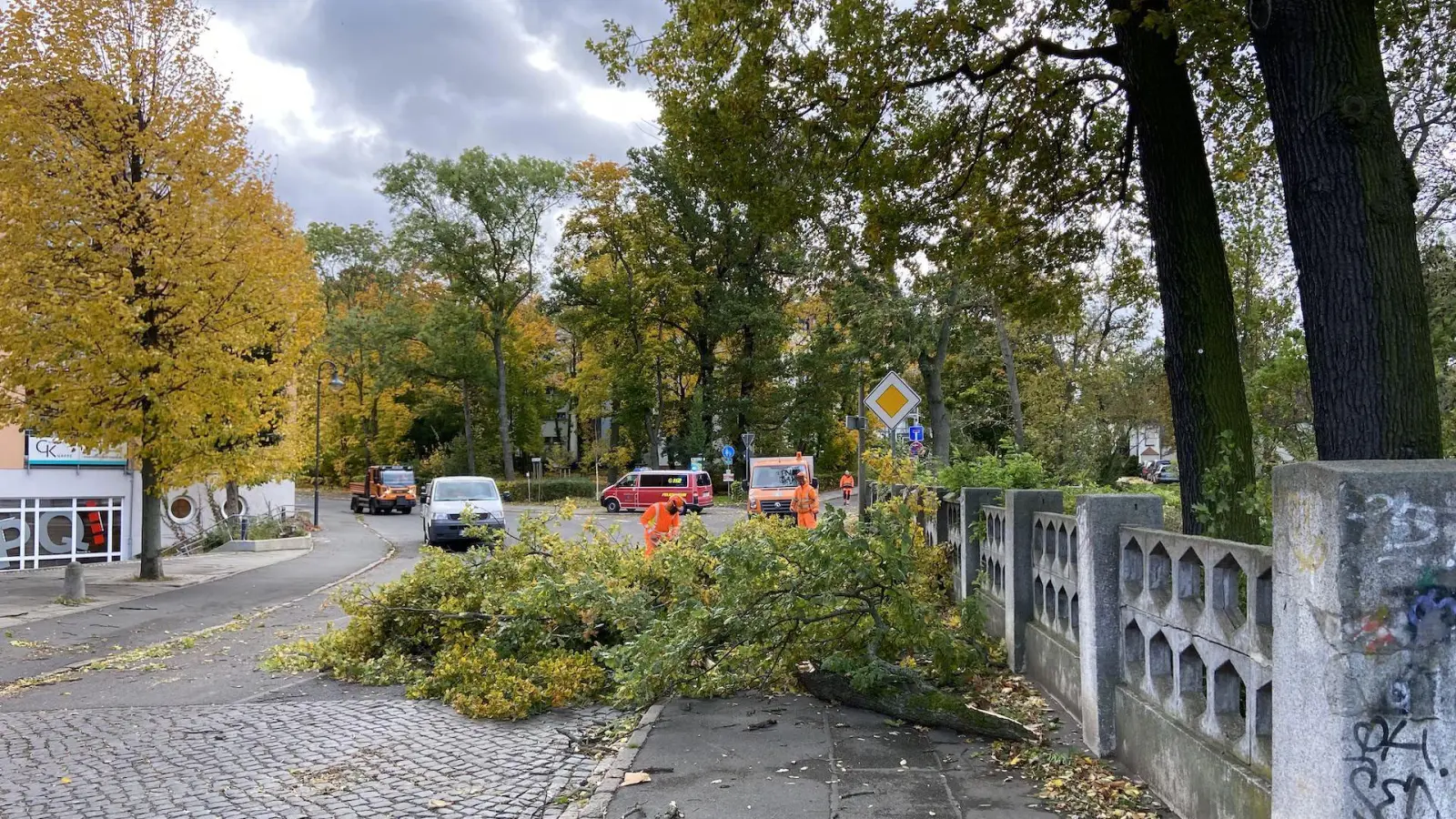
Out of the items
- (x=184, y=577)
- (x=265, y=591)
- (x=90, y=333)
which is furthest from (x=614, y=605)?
(x=184, y=577)

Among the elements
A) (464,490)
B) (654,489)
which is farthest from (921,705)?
(654,489)

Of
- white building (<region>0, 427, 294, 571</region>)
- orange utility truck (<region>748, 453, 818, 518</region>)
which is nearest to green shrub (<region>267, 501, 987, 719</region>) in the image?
white building (<region>0, 427, 294, 571</region>)

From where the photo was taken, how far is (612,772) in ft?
17.0

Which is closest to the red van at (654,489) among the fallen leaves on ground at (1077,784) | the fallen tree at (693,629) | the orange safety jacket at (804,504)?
the orange safety jacket at (804,504)

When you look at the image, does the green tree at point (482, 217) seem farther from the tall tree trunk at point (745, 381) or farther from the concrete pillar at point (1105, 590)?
the concrete pillar at point (1105, 590)

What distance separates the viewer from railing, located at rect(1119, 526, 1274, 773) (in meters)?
3.31

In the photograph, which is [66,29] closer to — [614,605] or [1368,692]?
[614,605]

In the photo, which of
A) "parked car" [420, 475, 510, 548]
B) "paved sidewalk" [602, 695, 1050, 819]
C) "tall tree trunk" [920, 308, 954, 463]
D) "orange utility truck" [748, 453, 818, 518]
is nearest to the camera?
"paved sidewalk" [602, 695, 1050, 819]

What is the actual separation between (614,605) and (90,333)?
12.2m

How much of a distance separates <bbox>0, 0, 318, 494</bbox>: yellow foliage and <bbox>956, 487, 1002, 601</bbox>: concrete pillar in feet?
44.0

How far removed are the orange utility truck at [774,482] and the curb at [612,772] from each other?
819 inches

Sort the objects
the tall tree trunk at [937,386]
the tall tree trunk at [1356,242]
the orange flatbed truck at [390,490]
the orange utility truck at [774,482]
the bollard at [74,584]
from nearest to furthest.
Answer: the tall tree trunk at [1356,242], the bollard at [74,584], the orange utility truck at [774,482], the tall tree trunk at [937,386], the orange flatbed truck at [390,490]

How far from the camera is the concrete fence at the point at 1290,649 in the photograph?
8.96ft

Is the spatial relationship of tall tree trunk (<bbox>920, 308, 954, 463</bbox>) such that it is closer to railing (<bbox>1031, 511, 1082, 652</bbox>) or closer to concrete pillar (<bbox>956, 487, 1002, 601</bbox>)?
concrete pillar (<bbox>956, 487, 1002, 601</bbox>)
